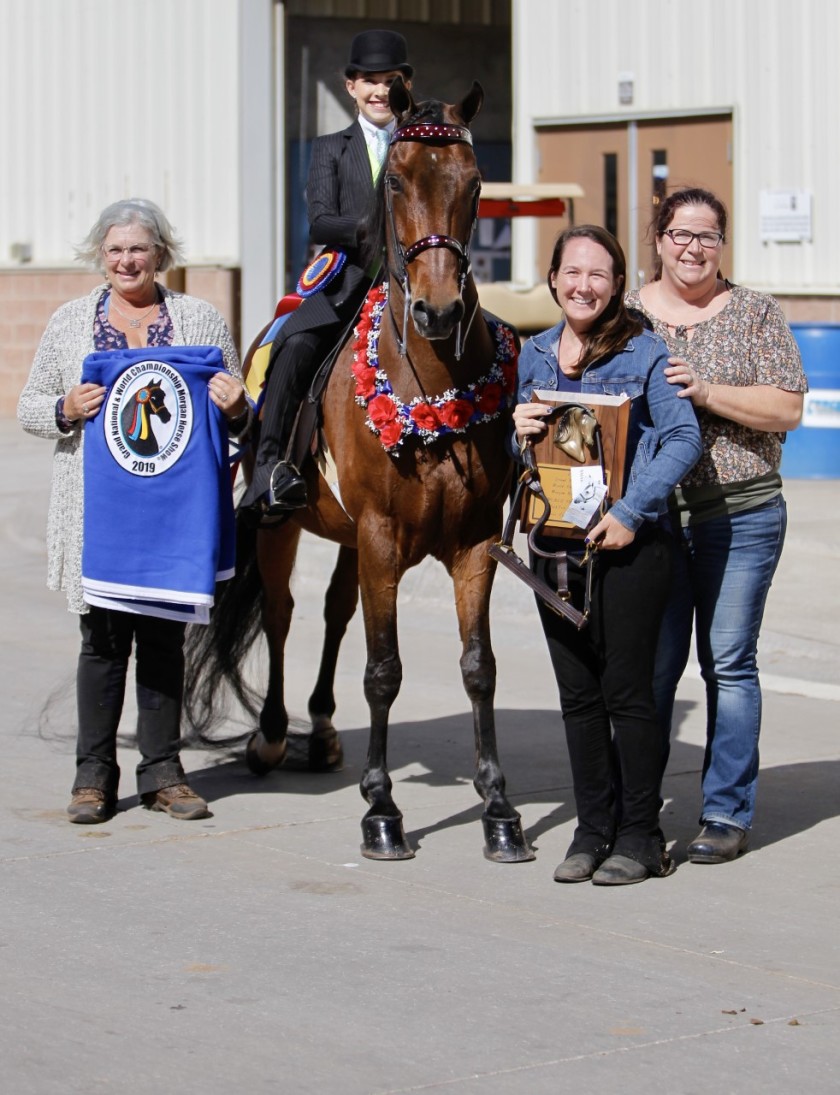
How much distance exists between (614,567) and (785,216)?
1064cm

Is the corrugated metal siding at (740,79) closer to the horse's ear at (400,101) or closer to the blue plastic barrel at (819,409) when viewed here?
the blue plastic barrel at (819,409)

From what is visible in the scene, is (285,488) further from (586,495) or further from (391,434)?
(586,495)

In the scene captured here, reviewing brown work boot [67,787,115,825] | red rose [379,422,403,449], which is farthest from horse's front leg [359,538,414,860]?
brown work boot [67,787,115,825]

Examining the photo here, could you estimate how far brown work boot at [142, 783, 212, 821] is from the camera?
637 centimetres

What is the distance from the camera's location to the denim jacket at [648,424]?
532 cm

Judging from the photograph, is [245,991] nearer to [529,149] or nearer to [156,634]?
[156,634]

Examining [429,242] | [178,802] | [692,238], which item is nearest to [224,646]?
[178,802]

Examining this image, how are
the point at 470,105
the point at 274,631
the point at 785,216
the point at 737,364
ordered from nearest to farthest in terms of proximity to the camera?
the point at 737,364 → the point at 470,105 → the point at 274,631 → the point at 785,216

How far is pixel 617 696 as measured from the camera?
5.58m

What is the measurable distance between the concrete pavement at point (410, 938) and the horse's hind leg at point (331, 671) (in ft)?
0.42

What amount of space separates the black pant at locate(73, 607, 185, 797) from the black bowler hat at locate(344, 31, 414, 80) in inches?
83.5

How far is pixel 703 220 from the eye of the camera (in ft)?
18.4

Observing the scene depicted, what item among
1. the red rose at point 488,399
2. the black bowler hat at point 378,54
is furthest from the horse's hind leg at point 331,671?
the black bowler hat at point 378,54

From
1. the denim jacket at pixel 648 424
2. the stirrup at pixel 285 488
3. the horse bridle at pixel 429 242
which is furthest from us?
the stirrup at pixel 285 488
